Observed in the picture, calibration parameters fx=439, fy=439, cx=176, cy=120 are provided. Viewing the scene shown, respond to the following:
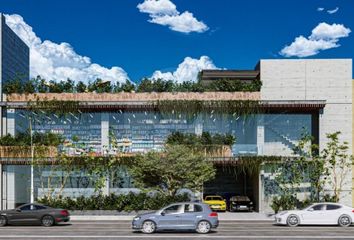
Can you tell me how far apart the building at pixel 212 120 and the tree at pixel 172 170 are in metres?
3.81

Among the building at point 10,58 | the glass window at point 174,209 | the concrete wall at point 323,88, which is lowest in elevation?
the glass window at point 174,209

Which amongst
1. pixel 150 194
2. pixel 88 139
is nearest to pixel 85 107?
pixel 88 139

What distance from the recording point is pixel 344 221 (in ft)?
81.2

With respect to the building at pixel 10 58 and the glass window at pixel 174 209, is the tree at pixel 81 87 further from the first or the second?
the glass window at pixel 174 209

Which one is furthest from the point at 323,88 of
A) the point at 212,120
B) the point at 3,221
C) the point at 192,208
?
the point at 3,221

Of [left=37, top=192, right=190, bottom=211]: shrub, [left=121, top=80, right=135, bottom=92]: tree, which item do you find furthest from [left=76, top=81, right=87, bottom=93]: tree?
[left=37, top=192, right=190, bottom=211]: shrub

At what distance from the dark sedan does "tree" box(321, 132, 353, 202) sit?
20077mm

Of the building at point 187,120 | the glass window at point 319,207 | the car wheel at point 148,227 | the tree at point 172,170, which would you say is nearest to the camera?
the car wheel at point 148,227

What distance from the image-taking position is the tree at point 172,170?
3300 cm

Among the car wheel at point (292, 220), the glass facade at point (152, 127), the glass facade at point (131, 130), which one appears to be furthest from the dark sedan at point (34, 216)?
the car wheel at point (292, 220)

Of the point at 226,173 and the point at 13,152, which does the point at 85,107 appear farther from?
the point at 226,173

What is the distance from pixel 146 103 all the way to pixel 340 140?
1700cm

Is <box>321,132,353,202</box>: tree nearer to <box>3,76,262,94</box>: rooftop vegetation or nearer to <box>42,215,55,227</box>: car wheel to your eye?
<box>3,76,262,94</box>: rooftop vegetation

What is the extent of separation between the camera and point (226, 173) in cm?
4169
